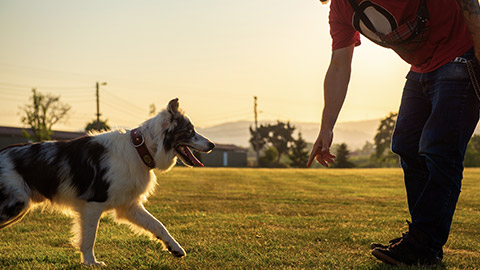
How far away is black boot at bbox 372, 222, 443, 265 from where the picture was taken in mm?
4062

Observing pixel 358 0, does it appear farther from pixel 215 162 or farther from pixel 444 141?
pixel 215 162

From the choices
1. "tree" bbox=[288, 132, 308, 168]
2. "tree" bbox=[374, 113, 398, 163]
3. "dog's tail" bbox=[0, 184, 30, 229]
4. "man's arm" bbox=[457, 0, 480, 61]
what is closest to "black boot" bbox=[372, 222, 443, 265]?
"man's arm" bbox=[457, 0, 480, 61]

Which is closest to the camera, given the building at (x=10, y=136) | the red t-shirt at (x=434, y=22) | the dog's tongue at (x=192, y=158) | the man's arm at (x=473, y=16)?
the man's arm at (x=473, y=16)

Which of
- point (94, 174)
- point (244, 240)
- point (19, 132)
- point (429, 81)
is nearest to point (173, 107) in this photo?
point (94, 174)

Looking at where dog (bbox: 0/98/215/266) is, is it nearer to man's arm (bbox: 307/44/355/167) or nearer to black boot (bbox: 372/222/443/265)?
man's arm (bbox: 307/44/355/167)

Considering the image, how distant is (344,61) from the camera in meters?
4.27

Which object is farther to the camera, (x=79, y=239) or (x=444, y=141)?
(x=79, y=239)

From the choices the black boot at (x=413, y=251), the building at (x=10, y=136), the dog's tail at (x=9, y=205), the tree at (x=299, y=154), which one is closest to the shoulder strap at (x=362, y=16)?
the black boot at (x=413, y=251)

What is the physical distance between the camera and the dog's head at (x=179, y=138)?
204 inches

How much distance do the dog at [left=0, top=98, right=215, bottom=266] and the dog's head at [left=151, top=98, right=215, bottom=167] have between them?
1cm

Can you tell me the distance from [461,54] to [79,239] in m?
4.29

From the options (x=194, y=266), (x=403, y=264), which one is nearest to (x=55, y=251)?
(x=194, y=266)

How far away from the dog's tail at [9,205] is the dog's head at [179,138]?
1.56m

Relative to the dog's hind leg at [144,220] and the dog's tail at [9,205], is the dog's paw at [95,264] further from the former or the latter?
the dog's tail at [9,205]
